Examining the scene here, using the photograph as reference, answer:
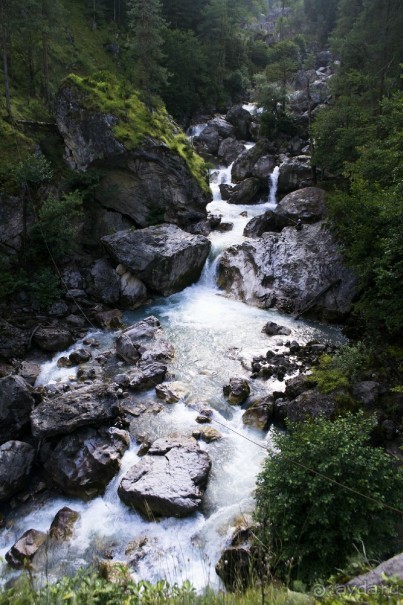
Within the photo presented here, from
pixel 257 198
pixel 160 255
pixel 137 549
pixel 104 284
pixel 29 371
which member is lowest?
pixel 137 549

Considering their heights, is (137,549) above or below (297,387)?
below

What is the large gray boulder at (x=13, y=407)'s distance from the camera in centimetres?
1106

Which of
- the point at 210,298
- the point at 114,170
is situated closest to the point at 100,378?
the point at 210,298

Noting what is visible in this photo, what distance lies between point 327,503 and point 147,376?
860 cm

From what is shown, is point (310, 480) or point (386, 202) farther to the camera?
point (386, 202)

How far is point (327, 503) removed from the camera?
6.36m

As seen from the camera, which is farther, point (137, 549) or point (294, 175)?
point (294, 175)

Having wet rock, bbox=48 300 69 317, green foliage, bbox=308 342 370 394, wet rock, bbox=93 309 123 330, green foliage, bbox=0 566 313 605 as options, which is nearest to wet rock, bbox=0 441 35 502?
green foliage, bbox=0 566 313 605

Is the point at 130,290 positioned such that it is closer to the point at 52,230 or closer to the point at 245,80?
the point at 52,230

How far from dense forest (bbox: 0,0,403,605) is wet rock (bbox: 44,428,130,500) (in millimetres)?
770

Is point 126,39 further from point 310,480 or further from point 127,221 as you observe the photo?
point 310,480

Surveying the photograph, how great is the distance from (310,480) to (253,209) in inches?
936

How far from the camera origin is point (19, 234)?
61.7ft

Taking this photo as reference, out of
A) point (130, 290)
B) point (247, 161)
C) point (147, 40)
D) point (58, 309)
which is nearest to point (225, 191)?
point (247, 161)
